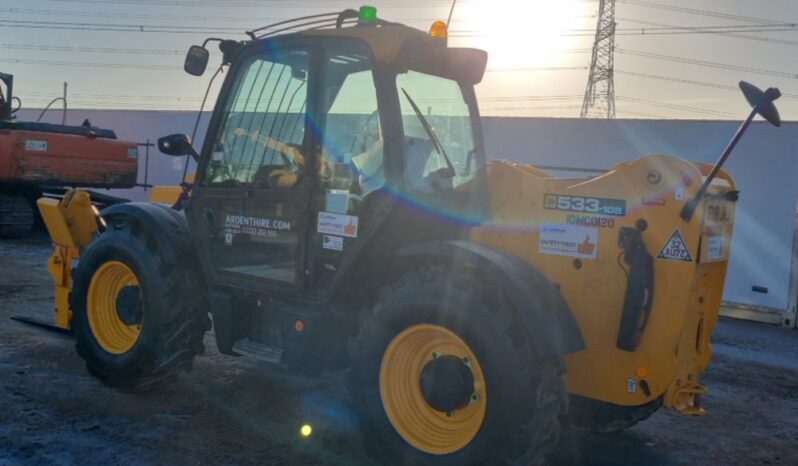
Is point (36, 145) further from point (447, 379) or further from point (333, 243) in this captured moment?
point (447, 379)

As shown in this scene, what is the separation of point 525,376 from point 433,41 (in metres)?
2.02

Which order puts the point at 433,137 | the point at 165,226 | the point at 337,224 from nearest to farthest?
the point at 337,224, the point at 433,137, the point at 165,226

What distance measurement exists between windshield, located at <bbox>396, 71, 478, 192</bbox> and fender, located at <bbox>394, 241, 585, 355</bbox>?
51 cm

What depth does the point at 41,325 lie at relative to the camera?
666 cm

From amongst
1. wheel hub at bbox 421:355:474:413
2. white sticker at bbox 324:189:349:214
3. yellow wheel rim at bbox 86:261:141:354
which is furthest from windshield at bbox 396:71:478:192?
yellow wheel rim at bbox 86:261:141:354

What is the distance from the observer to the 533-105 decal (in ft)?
12.9

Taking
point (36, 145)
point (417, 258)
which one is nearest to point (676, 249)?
point (417, 258)

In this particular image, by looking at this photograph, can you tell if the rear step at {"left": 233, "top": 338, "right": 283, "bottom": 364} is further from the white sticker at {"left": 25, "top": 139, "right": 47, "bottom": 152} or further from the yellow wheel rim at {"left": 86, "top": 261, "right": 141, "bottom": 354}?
the white sticker at {"left": 25, "top": 139, "right": 47, "bottom": 152}

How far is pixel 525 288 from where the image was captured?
142 inches

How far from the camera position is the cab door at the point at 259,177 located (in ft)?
14.4

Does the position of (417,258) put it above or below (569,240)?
below

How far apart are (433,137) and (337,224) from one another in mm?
760

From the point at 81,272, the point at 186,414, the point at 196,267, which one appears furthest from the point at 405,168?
the point at 81,272

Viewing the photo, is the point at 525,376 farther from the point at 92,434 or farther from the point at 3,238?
the point at 3,238
